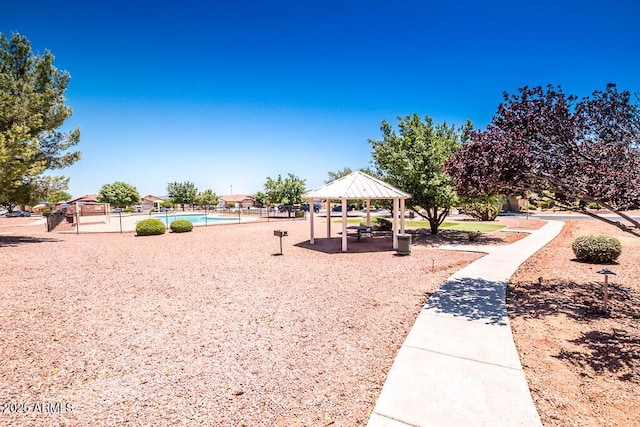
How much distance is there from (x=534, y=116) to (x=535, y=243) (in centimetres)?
1345

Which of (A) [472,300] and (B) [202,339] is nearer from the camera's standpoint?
(B) [202,339]

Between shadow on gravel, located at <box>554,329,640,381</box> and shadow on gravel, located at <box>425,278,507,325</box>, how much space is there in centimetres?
137

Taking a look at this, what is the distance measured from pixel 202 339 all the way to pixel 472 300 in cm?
644

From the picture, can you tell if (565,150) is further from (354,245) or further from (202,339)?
(354,245)

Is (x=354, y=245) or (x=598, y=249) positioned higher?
(x=598, y=249)

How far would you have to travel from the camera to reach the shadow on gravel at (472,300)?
7.42 metres

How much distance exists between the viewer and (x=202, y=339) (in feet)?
21.4

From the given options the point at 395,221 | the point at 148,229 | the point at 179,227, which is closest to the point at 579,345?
the point at 395,221

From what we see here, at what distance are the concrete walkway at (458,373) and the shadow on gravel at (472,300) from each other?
0.02m

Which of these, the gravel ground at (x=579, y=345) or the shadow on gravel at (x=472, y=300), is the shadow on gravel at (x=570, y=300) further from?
the shadow on gravel at (x=472, y=300)

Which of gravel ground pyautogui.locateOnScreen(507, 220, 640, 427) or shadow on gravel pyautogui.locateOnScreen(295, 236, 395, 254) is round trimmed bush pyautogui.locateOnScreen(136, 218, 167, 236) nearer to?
shadow on gravel pyautogui.locateOnScreen(295, 236, 395, 254)

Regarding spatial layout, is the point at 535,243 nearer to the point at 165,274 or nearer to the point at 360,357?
the point at 360,357

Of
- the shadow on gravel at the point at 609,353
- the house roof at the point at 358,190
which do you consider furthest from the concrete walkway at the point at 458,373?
the house roof at the point at 358,190

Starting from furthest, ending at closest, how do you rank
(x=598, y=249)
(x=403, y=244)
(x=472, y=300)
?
(x=403, y=244)
(x=598, y=249)
(x=472, y=300)
